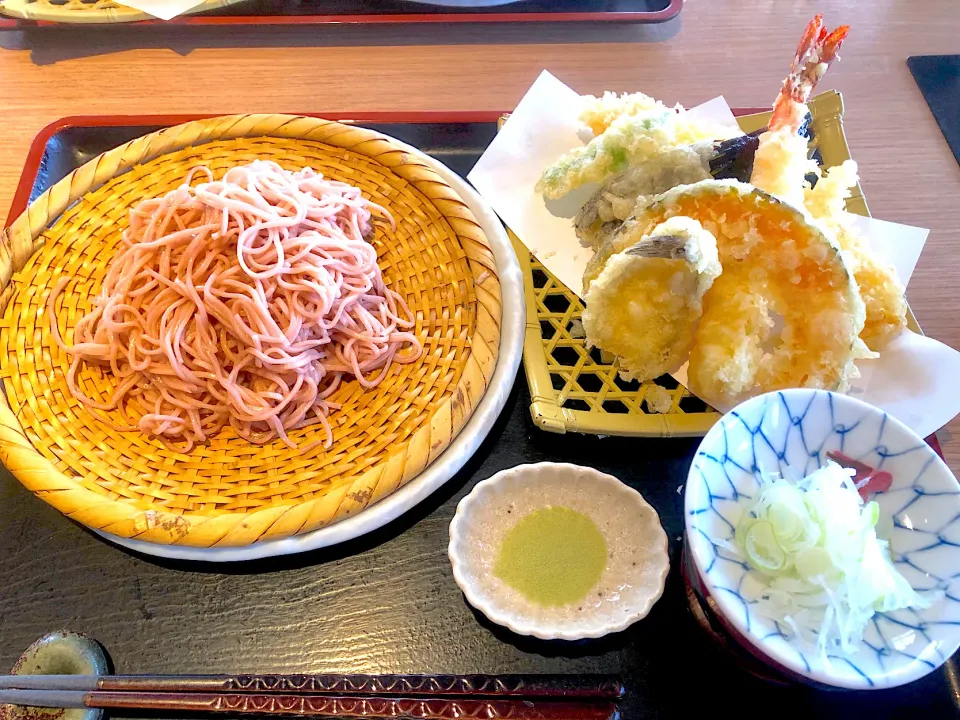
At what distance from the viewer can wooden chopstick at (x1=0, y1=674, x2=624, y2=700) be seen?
1239mm

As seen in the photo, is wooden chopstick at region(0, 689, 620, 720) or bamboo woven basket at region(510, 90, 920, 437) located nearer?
wooden chopstick at region(0, 689, 620, 720)

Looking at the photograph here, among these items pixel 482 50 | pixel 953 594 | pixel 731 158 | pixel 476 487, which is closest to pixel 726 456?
pixel 953 594

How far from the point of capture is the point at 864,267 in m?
1.66

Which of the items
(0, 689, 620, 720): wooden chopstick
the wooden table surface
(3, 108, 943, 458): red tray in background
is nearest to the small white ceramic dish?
(0, 689, 620, 720): wooden chopstick

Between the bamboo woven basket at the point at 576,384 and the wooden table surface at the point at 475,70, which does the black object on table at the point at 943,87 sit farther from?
the bamboo woven basket at the point at 576,384

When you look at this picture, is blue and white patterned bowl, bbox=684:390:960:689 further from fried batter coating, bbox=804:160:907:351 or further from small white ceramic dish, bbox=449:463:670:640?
fried batter coating, bbox=804:160:907:351

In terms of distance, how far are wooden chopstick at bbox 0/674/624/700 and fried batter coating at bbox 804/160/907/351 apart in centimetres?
111

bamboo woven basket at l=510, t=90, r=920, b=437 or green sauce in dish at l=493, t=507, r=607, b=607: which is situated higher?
bamboo woven basket at l=510, t=90, r=920, b=437

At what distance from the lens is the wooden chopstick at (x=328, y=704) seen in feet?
4.00

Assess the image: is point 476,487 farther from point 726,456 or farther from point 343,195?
point 343,195

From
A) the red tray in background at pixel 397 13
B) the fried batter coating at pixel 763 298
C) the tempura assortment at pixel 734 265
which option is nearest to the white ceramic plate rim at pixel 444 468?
the tempura assortment at pixel 734 265

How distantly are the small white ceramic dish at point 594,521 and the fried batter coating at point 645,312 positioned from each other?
1.07 feet

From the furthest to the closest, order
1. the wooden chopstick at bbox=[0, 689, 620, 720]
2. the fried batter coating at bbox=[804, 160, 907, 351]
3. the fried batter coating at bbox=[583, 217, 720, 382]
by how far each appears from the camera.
Answer: 1. the fried batter coating at bbox=[804, 160, 907, 351]
2. the fried batter coating at bbox=[583, 217, 720, 382]
3. the wooden chopstick at bbox=[0, 689, 620, 720]

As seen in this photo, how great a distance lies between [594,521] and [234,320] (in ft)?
3.31
